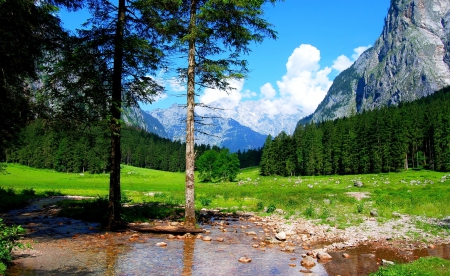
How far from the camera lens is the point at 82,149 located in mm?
105062

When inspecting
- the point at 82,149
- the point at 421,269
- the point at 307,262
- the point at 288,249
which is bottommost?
the point at 288,249

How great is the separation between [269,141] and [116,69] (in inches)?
4019

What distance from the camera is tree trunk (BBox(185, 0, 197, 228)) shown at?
14711 mm

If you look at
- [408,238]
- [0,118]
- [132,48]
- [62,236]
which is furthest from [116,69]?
[408,238]

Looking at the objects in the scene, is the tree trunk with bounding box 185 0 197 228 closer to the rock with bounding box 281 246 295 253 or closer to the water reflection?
the water reflection

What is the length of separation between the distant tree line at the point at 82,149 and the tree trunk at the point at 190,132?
675 mm

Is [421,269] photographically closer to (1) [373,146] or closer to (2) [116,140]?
(2) [116,140]

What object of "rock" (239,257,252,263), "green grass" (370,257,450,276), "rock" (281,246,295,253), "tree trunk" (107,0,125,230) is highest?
"tree trunk" (107,0,125,230)

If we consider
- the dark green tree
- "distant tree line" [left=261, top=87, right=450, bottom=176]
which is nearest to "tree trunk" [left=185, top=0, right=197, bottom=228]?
the dark green tree

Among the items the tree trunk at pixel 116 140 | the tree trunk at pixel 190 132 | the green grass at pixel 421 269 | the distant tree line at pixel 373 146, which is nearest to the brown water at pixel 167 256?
the tree trunk at pixel 116 140

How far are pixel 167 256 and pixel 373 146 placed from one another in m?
88.5

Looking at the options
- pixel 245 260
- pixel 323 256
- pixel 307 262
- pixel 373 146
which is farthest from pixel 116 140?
pixel 373 146

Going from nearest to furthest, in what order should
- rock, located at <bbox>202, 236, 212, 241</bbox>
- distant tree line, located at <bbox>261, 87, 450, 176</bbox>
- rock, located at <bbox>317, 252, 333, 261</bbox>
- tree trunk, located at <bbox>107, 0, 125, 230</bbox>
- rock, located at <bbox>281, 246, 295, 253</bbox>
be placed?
rock, located at <bbox>317, 252, 333, 261</bbox> → rock, located at <bbox>281, 246, 295, 253</bbox> → rock, located at <bbox>202, 236, 212, 241</bbox> → tree trunk, located at <bbox>107, 0, 125, 230</bbox> → distant tree line, located at <bbox>261, 87, 450, 176</bbox>

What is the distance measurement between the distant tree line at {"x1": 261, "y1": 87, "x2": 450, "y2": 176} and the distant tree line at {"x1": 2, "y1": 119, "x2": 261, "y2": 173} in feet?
115
